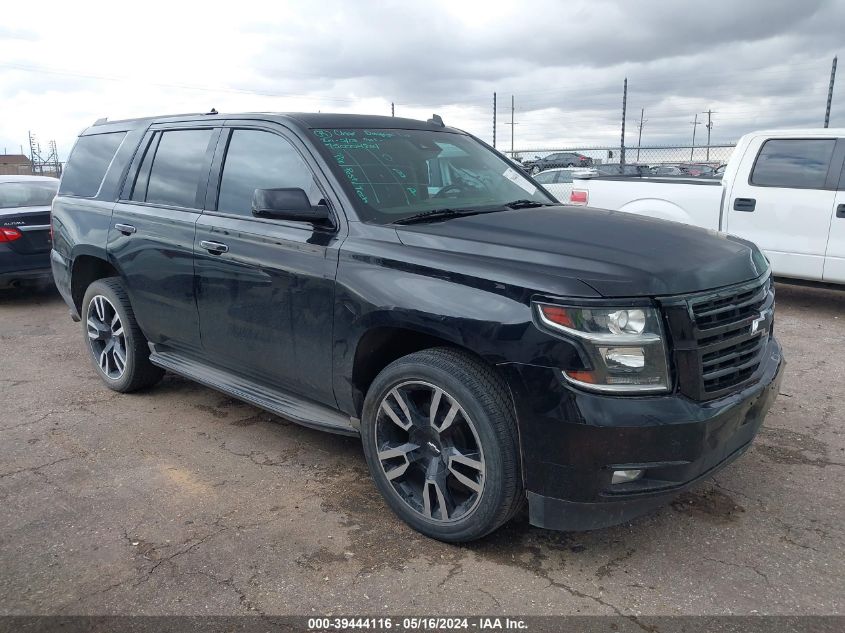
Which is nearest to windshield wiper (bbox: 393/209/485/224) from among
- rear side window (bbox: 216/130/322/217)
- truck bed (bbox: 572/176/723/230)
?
rear side window (bbox: 216/130/322/217)

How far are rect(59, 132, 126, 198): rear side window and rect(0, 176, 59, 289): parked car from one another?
3.18 metres

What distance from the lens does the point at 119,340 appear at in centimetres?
504

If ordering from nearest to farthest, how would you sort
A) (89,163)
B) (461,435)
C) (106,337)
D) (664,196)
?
(461,435)
(106,337)
(89,163)
(664,196)

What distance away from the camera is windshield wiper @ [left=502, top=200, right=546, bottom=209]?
3829 millimetres

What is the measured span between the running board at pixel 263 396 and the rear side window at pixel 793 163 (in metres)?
5.86

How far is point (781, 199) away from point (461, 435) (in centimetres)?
581

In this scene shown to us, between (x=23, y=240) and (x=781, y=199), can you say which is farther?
(x=23, y=240)

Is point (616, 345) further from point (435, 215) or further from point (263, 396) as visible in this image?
point (263, 396)

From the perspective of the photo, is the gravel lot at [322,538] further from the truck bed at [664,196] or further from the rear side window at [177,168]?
the truck bed at [664,196]

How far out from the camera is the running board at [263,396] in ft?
11.7

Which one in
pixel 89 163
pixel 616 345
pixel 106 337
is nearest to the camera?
pixel 616 345

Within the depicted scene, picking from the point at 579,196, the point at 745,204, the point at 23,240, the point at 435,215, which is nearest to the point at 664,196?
the point at 745,204

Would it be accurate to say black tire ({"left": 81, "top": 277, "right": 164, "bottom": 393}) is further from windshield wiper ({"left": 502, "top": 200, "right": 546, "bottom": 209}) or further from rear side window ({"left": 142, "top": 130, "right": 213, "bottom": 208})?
windshield wiper ({"left": 502, "top": 200, "right": 546, "bottom": 209})

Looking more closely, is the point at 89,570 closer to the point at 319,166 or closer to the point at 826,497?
the point at 319,166
